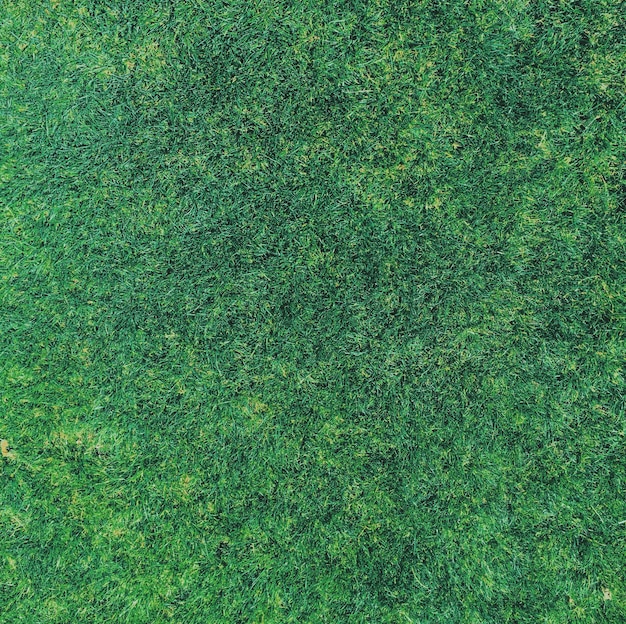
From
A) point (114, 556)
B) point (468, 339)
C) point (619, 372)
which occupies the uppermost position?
point (468, 339)

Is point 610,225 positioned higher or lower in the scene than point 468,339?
higher

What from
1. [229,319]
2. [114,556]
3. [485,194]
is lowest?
[114,556]

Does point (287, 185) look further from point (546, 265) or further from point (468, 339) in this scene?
point (546, 265)

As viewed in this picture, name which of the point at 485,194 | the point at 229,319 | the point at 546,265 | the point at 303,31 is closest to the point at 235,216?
the point at 229,319

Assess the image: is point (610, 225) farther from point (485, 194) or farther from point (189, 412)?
point (189, 412)

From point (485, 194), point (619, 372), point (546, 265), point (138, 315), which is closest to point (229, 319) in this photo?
point (138, 315)

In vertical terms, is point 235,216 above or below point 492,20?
below
